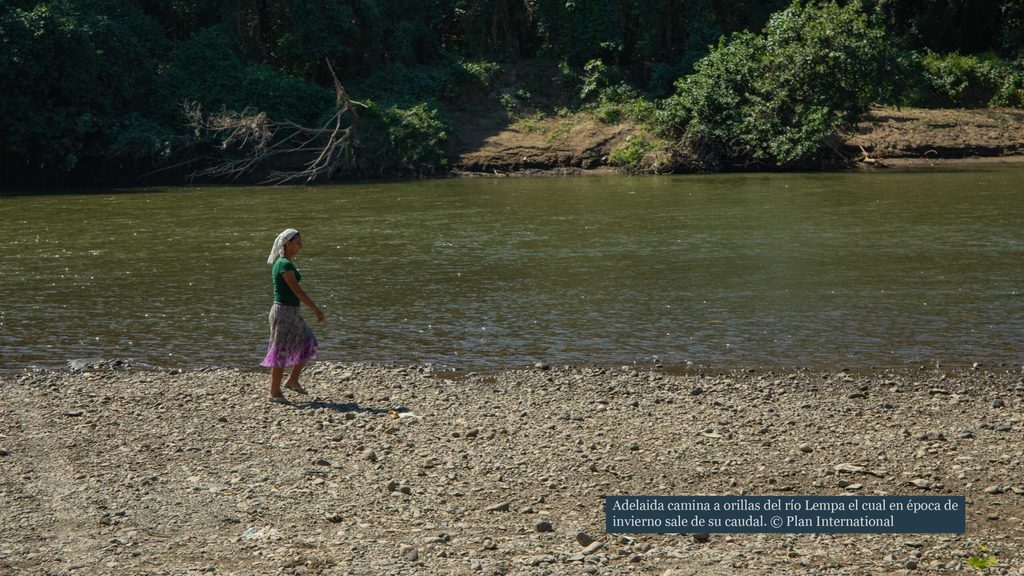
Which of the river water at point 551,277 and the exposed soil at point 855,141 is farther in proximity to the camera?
the exposed soil at point 855,141

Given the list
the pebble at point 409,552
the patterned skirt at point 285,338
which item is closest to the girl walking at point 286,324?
the patterned skirt at point 285,338

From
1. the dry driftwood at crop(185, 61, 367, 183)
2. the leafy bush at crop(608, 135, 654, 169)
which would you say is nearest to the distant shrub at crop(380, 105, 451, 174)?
the dry driftwood at crop(185, 61, 367, 183)

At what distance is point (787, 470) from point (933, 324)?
640cm

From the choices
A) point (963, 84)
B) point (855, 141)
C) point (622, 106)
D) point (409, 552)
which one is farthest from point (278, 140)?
point (409, 552)

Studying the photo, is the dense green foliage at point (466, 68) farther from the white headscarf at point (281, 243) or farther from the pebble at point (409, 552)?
the pebble at point (409, 552)

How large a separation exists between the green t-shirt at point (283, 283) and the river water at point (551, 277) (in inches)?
96.3

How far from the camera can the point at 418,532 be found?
6.97 m

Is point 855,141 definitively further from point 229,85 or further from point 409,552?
point 409,552

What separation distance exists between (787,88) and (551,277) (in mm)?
21111

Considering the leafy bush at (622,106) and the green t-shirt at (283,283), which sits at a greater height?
the leafy bush at (622,106)

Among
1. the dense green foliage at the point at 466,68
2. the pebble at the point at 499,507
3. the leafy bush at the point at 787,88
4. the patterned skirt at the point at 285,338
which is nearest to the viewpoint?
the pebble at the point at 499,507

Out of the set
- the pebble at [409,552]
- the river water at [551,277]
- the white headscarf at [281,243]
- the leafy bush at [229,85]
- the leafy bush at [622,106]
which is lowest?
the pebble at [409,552]

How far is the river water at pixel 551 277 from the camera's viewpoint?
1280 cm

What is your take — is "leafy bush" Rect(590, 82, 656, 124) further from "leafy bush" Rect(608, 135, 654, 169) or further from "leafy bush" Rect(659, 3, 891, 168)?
"leafy bush" Rect(659, 3, 891, 168)
